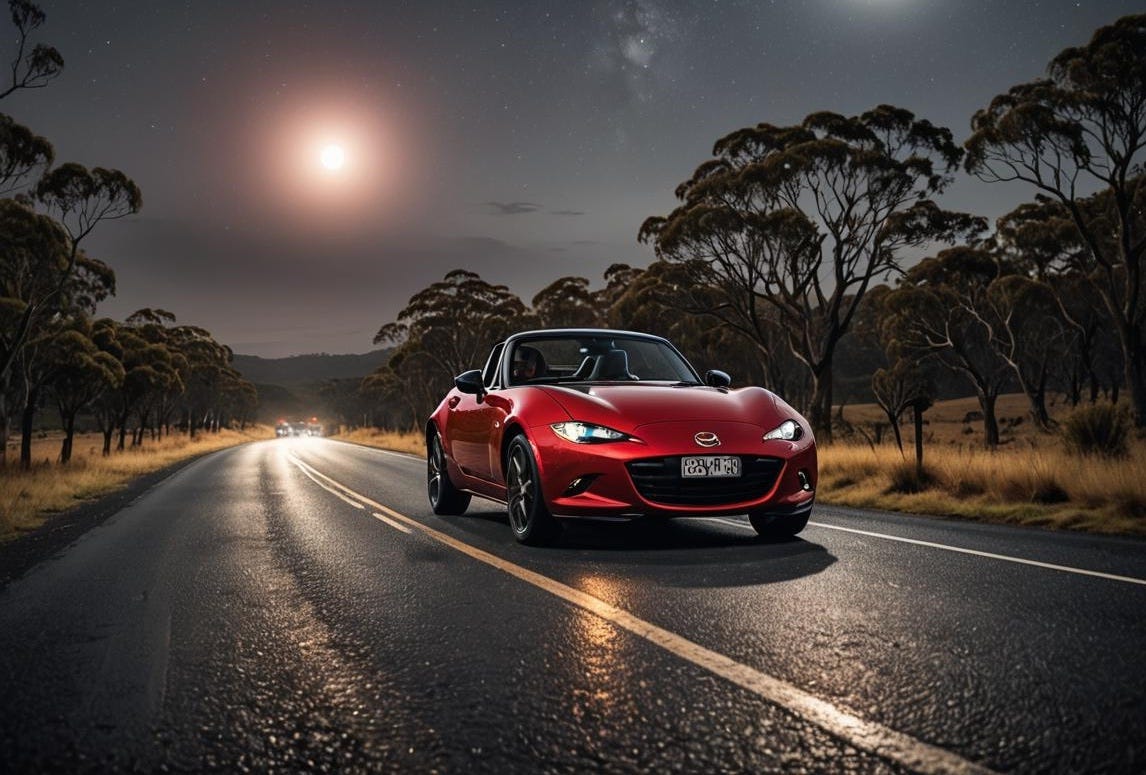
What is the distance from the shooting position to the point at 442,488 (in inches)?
381

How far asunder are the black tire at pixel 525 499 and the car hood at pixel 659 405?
0.55 metres

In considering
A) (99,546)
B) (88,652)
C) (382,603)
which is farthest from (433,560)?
(99,546)

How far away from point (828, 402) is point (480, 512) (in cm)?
2249

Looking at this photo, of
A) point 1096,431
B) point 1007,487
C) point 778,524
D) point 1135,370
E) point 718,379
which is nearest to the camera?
point 778,524

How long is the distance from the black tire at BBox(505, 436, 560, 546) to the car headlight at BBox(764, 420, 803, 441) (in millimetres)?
1780

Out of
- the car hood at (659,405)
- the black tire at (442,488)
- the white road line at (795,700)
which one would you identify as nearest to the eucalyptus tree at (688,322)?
the black tire at (442,488)

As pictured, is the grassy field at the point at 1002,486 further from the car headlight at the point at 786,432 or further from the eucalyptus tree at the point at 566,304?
the eucalyptus tree at the point at 566,304

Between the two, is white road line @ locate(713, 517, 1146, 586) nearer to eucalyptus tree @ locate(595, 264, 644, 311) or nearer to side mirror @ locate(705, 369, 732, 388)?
side mirror @ locate(705, 369, 732, 388)

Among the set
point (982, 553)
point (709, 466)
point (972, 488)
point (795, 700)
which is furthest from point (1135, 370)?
point (795, 700)

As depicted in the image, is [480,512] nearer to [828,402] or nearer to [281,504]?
[281,504]

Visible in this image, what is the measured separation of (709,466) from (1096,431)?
9.71 m

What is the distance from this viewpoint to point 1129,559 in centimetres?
629

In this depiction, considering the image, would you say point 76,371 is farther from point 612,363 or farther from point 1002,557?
point 1002,557

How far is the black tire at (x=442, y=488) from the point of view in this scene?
9633mm
